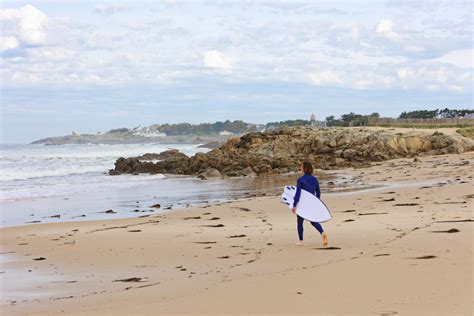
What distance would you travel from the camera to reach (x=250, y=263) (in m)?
7.93

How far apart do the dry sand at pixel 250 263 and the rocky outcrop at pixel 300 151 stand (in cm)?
1687

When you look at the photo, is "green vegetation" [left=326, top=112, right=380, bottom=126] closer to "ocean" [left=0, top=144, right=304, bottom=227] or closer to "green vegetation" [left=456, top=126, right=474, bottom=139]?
"green vegetation" [left=456, top=126, right=474, bottom=139]

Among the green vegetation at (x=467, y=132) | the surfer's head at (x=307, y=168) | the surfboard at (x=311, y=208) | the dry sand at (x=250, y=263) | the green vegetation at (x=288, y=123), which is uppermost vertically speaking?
the green vegetation at (x=288, y=123)

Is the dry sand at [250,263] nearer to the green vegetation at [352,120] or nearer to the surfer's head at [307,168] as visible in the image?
the surfer's head at [307,168]

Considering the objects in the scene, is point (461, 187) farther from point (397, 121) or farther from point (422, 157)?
point (397, 121)

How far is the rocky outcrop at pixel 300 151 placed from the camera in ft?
103

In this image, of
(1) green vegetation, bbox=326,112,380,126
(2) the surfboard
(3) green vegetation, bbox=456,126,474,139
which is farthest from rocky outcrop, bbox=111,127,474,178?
(2) the surfboard

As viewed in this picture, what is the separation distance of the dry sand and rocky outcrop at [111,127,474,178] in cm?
1687

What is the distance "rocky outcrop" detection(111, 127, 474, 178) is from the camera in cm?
3142

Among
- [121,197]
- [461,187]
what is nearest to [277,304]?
[461,187]

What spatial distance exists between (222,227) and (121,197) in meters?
9.32

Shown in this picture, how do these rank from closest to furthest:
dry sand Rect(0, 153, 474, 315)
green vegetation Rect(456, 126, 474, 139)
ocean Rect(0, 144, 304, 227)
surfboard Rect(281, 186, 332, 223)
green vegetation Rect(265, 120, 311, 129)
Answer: dry sand Rect(0, 153, 474, 315)
surfboard Rect(281, 186, 332, 223)
ocean Rect(0, 144, 304, 227)
green vegetation Rect(456, 126, 474, 139)
green vegetation Rect(265, 120, 311, 129)

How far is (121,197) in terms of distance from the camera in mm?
20219

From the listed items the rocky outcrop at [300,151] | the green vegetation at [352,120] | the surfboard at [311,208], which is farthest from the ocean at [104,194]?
the green vegetation at [352,120]
